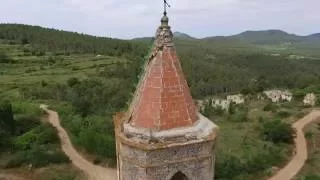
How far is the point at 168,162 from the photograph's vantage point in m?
7.93

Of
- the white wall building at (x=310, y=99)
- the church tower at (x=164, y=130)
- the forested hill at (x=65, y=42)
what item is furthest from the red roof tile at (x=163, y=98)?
the forested hill at (x=65, y=42)

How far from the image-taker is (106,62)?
75.8 meters

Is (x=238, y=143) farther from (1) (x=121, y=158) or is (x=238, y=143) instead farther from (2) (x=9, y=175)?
(1) (x=121, y=158)

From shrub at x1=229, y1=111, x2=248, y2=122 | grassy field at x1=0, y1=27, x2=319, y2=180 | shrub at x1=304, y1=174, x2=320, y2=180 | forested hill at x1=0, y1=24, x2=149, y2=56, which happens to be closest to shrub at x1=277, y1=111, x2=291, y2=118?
grassy field at x1=0, y1=27, x2=319, y2=180

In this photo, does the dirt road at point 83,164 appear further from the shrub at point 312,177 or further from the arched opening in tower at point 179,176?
the arched opening in tower at point 179,176

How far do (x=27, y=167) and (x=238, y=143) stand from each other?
16.5 metres

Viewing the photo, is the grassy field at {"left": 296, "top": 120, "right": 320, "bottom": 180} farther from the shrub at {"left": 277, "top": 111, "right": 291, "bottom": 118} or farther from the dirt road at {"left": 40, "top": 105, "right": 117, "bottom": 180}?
the dirt road at {"left": 40, "top": 105, "right": 117, "bottom": 180}

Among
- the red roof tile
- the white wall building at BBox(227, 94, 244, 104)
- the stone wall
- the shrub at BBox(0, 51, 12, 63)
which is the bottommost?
the white wall building at BBox(227, 94, 244, 104)

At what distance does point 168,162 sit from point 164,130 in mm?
562

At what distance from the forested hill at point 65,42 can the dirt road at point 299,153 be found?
40347 millimetres

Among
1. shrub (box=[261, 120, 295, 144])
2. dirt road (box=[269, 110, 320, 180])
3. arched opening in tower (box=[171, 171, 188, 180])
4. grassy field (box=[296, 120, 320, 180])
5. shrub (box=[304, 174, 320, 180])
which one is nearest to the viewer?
arched opening in tower (box=[171, 171, 188, 180])

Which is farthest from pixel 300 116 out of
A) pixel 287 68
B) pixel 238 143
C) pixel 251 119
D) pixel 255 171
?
pixel 287 68

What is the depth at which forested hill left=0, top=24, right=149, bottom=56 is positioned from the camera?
88438mm

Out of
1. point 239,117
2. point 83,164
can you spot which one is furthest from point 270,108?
point 83,164
